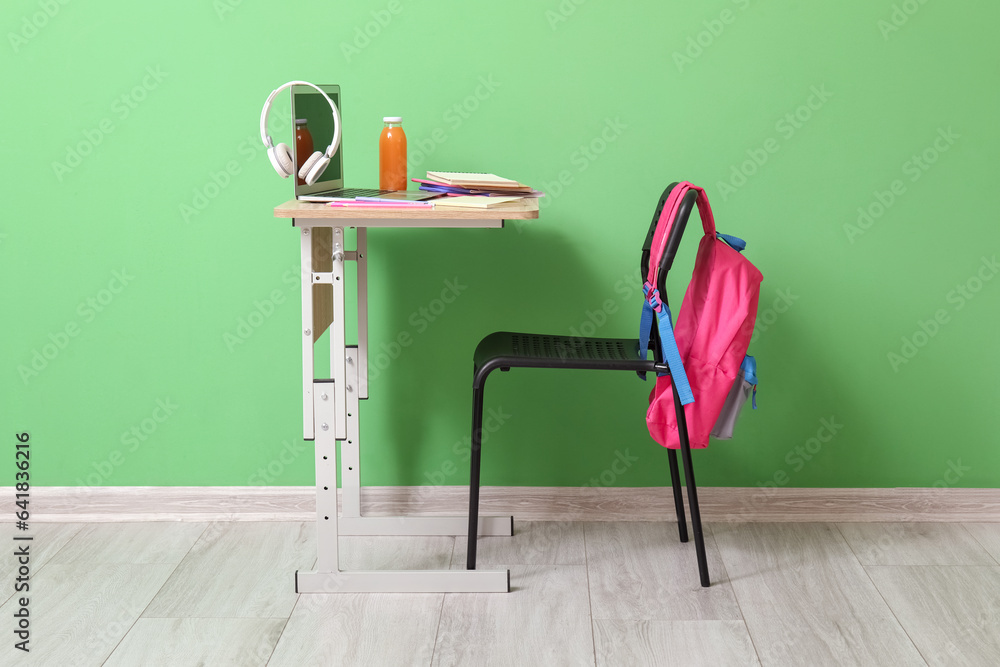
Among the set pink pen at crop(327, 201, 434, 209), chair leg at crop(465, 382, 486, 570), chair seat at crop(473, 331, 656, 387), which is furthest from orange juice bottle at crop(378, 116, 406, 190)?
chair leg at crop(465, 382, 486, 570)

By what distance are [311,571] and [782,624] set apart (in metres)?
1.01

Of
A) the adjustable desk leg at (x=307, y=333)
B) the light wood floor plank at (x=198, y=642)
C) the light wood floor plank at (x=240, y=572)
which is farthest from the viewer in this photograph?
the light wood floor plank at (x=240, y=572)

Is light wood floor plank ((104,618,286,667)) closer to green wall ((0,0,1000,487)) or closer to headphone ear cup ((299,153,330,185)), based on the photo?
green wall ((0,0,1000,487))

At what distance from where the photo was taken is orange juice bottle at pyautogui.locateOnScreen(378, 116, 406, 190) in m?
2.11

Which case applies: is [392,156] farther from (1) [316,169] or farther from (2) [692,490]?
(2) [692,490]

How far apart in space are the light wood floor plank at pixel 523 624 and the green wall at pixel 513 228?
437mm

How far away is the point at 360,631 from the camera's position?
1.86 meters

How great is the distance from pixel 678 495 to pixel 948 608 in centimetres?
63

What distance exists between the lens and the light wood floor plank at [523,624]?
69.9 inches

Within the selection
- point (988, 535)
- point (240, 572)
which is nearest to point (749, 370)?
point (988, 535)

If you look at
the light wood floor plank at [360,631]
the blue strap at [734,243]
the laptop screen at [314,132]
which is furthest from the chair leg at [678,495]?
the laptop screen at [314,132]

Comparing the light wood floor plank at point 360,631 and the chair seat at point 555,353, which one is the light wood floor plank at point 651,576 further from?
the chair seat at point 555,353

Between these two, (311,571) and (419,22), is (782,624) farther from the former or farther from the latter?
(419,22)

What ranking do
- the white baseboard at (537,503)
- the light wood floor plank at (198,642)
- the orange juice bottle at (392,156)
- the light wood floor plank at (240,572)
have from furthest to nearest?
the white baseboard at (537,503) < the orange juice bottle at (392,156) < the light wood floor plank at (240,572) < the light wood floor plank at (198,642)
